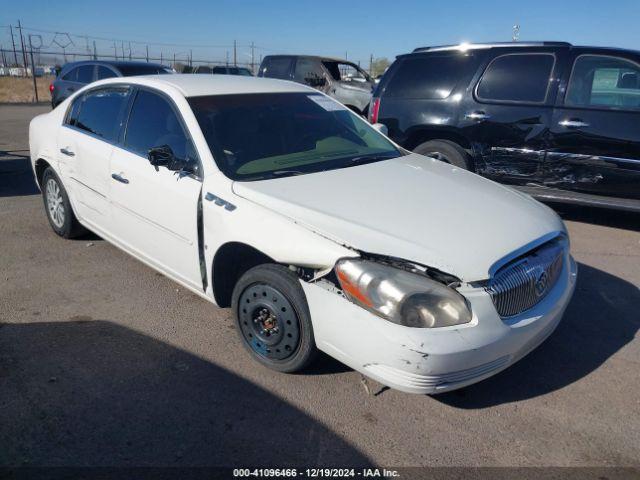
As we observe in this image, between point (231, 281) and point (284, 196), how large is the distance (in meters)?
0.75

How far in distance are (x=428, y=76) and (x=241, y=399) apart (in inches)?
197

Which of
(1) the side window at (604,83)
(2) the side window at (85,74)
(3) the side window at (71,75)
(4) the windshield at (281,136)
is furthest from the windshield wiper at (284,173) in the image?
(3) the side window at (71,75)

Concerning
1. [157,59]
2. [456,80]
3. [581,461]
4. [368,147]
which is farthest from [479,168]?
[157,59]

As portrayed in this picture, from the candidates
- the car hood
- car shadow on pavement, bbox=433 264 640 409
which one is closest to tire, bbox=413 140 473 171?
car shadow on pavement, bbox=433 264 640 409

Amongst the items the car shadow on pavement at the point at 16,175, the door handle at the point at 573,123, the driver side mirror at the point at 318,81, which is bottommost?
the car shadow on pavement at the point at 16,175

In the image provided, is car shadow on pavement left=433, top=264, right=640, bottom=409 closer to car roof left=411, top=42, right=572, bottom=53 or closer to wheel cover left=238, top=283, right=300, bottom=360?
wheel cover left=238, top=283, right=300, bottom=360

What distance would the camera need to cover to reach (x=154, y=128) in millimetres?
3869

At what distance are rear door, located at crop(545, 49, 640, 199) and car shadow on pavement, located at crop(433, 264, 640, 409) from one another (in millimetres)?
1394

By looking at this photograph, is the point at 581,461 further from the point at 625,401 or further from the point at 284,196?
the point at 284,196

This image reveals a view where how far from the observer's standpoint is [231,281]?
3434 millimetres

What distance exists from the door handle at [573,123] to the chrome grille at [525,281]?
3.10m

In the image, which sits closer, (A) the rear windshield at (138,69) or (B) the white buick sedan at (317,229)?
(B) the white buick sedan at (317,229)

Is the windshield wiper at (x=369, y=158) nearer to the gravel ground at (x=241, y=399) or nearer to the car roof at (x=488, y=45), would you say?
the gravel ground at (x=241, y=399)

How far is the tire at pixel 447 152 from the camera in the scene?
6.30 metres
